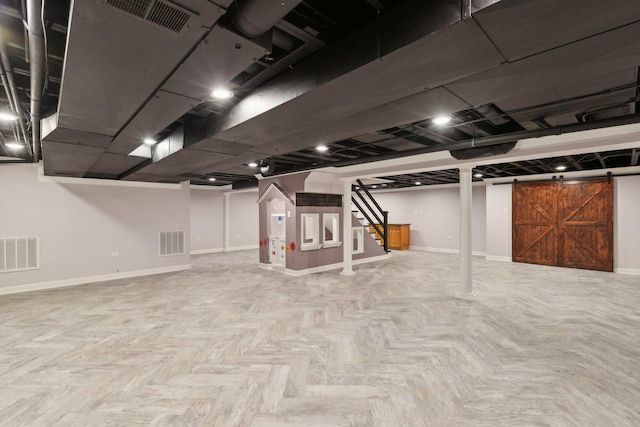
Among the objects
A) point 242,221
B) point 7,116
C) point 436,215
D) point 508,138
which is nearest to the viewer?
point 7,116

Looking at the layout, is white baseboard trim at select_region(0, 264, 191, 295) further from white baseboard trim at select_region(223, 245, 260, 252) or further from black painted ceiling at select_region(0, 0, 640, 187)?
black painted ceiling at select_region(0, 0, 640, 187)

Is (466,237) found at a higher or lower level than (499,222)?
lower

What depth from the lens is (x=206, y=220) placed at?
11.7 m

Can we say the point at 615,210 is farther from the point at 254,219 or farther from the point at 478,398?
the point at 254,219

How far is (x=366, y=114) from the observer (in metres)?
2.89

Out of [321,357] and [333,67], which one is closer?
[333,67]

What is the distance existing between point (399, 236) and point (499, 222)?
11.5 ft

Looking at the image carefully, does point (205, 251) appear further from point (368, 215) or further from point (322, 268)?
point (368, 215)

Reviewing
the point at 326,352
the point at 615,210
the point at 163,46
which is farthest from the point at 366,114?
the point at 615,210

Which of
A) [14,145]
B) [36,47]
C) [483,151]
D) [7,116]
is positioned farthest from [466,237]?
[14,145]

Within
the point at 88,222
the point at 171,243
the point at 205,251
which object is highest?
the point at 88,222

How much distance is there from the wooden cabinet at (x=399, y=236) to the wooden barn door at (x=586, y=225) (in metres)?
4.85

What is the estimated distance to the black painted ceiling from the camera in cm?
143

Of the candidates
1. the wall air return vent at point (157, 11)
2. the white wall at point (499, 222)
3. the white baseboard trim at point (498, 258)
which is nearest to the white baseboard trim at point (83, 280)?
the wall air return vent at point (157, 11)
